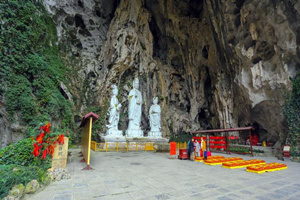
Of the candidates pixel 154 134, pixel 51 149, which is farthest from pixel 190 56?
pixel 51 149

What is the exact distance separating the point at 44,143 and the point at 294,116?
11742 mm

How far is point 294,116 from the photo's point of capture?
8906mm

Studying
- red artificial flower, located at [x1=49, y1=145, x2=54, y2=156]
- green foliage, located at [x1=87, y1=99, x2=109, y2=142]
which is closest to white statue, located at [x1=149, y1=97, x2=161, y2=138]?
green foliage, located at [x1=87, y1=99, x2=109, y2=142]

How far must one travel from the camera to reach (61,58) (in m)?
15.9

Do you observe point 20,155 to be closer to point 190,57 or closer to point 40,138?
point 40,138

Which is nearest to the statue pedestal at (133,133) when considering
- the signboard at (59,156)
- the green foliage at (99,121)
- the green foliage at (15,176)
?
the green foliage at (99,121)

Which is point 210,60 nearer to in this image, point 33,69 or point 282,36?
point 282,36

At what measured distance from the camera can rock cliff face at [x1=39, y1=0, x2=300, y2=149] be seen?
1043 cm

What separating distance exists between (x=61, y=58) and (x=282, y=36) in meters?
17.8

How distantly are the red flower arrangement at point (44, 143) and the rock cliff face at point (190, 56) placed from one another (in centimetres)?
1166

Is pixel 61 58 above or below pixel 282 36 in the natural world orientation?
above

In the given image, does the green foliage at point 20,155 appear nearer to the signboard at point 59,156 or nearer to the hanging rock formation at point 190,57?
the signboard at point 59,156

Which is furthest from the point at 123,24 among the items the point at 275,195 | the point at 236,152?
the point at 275,195

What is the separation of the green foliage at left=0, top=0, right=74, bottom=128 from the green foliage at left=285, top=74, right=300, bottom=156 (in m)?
13.4
